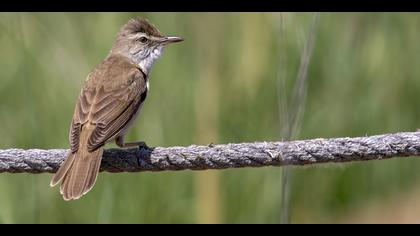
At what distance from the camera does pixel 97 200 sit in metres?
6.84

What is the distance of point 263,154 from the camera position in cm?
464

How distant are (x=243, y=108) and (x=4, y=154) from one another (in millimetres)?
2803

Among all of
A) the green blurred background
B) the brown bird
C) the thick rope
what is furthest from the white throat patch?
the thick rope

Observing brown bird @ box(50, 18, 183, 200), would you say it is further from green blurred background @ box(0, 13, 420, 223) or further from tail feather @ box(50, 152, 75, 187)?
green blurred background @ box(0, 13, 420, 223)

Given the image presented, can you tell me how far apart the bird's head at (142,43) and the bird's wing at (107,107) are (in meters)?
0.63

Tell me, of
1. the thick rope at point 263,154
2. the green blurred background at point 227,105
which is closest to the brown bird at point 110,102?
the green blurred background at point 227,105

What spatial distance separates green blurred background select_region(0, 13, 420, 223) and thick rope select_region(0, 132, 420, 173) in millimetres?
1762

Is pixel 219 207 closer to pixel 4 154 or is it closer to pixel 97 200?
pixel 97 200

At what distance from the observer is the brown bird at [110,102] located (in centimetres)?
554

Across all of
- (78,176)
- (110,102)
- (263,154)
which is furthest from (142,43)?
(263,154)

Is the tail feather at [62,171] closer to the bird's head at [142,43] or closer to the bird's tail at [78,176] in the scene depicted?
the bird's tail at [78,176]

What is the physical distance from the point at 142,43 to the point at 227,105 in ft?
2.47

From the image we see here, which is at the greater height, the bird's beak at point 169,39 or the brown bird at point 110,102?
the bird's beak at point 169,39

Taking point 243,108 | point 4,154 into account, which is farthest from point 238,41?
point 4,154
